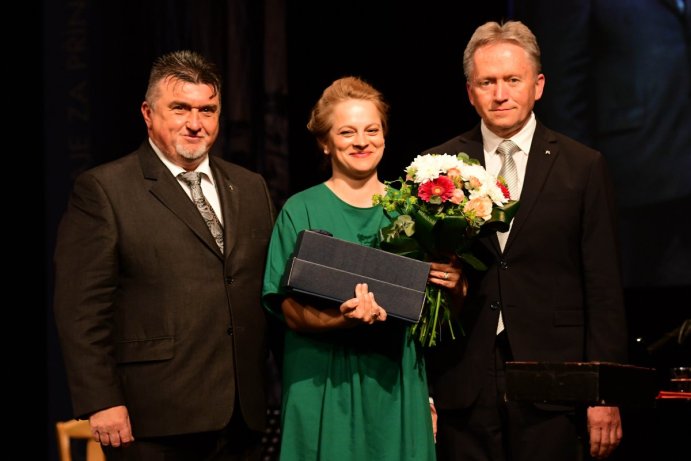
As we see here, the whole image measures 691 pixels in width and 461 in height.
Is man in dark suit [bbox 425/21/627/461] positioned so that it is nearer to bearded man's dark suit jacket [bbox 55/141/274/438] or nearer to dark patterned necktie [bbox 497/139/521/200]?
dark patterned necktie [bbox 497/139/521/200]

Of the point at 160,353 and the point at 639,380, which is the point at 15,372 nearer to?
the point at 160,353

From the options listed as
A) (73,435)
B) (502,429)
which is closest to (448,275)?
(502,429)

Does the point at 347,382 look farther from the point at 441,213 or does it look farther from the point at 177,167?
the point at 177,167

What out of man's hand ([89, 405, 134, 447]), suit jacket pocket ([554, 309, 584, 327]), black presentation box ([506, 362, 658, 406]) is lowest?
man's hand ([89, 405, 134, 447])

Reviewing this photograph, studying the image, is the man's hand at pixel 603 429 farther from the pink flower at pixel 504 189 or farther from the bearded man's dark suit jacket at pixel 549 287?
the pink flower at pixel 504 189

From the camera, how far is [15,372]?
18.3ft

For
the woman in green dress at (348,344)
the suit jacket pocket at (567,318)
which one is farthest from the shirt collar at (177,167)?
the suit jacket pocket at (567,318)

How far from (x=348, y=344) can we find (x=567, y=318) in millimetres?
717

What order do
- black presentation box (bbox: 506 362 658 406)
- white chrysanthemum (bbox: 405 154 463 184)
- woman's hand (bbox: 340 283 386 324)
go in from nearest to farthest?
black presentation box (bbox: 506 362 658 406) < woman's hand (bbox: 340 283 386 324) < white chrysanthemum (bbox: 405 154 463 184)

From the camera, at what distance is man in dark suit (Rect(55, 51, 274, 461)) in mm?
3273

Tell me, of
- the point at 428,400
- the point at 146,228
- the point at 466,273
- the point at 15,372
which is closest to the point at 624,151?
the point at 466,273

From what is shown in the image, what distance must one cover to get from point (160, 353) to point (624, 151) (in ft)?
8.57

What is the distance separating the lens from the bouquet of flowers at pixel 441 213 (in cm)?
314

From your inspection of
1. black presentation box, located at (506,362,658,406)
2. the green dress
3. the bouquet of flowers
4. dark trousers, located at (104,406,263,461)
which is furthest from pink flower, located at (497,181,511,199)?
dark trousers, located at (104,406,263,461)
